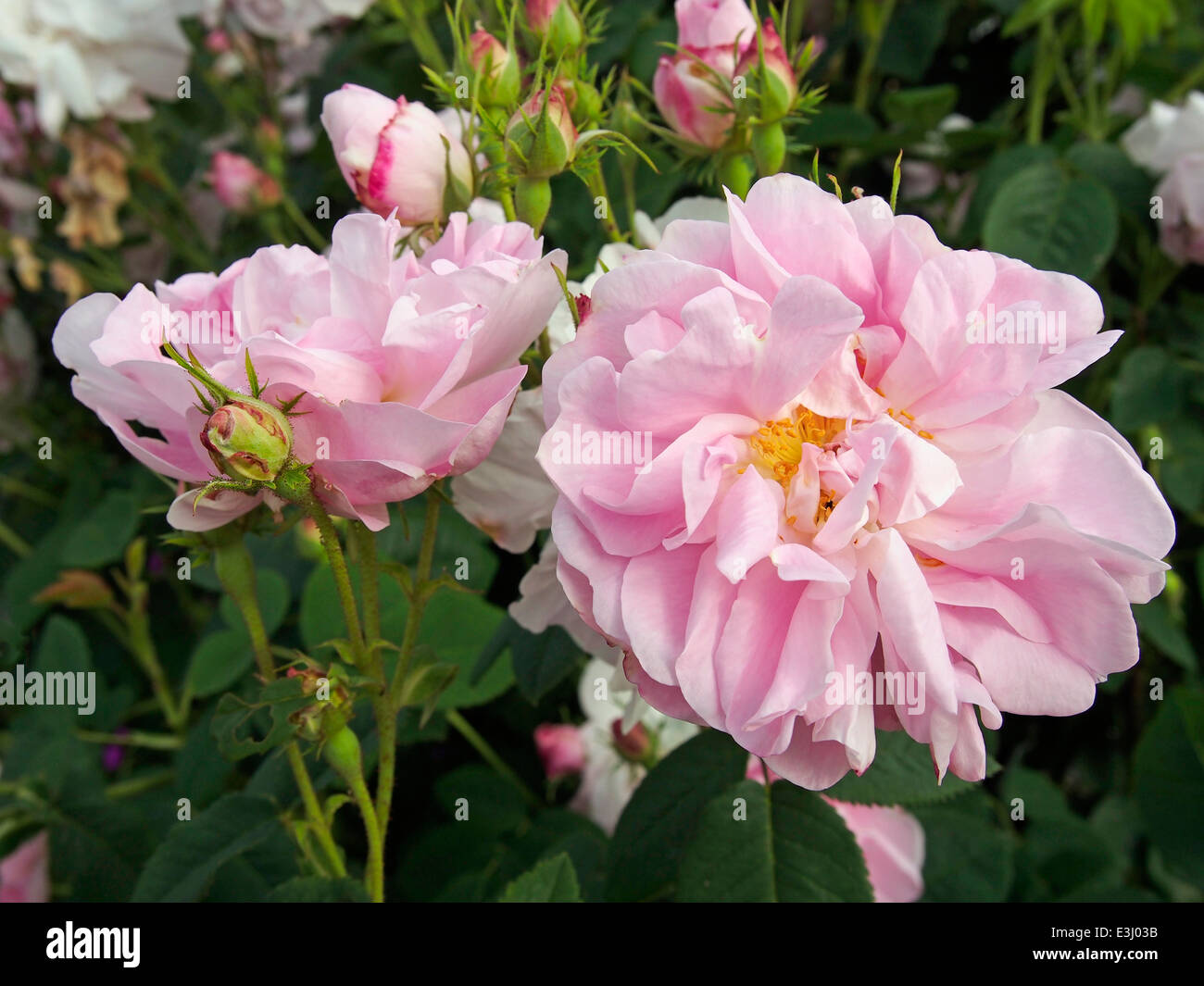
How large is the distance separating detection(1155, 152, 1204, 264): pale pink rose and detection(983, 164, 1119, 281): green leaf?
0.35 ft

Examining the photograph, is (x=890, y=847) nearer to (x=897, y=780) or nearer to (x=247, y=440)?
(x=897, y=780)

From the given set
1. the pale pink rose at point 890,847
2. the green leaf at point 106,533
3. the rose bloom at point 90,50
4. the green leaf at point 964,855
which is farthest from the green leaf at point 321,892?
the rose bloom at point 90,50

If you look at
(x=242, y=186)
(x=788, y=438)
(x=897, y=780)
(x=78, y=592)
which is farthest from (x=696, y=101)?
(x=242, y=186)

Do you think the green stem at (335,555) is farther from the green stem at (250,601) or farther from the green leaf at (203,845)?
the green leaf at (203,845)

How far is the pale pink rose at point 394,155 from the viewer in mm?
576

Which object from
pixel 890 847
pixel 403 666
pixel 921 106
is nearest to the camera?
pixel 403 666

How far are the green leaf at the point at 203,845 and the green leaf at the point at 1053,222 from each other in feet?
2.79

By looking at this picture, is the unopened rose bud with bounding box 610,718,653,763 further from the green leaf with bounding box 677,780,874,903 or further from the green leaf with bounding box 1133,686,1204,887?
the green leaf with bounding box 1133,686,1204,887

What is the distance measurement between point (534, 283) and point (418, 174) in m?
0.16

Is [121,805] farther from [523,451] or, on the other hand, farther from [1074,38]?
[1074,38]

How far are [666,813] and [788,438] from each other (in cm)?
35

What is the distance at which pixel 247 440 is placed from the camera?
433 millimetres

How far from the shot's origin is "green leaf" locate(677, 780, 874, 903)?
65 centimetres
